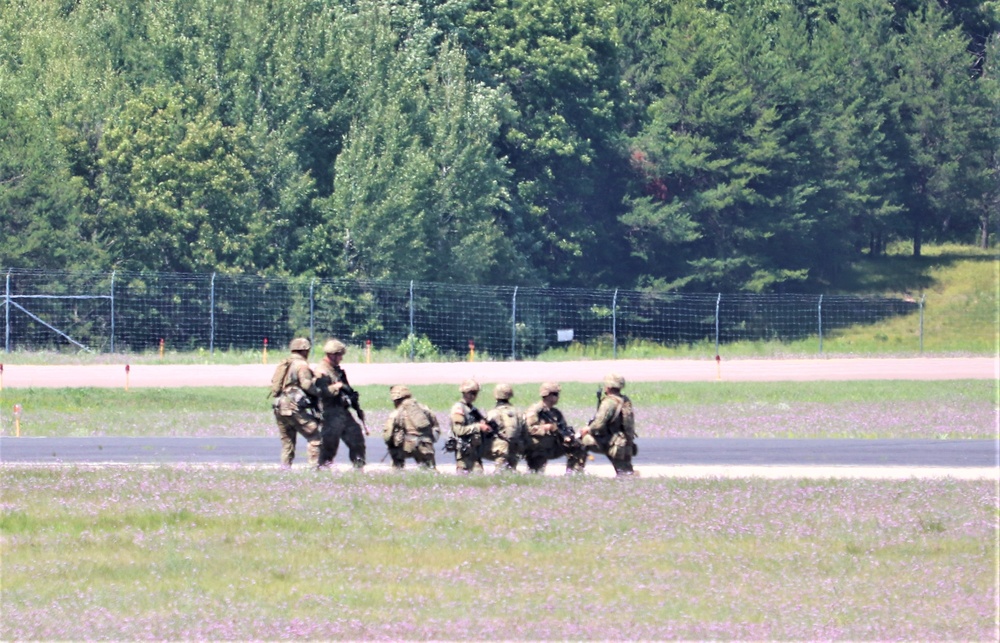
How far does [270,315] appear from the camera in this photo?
50.3m

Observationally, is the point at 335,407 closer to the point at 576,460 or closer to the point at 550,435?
the point at 550,435

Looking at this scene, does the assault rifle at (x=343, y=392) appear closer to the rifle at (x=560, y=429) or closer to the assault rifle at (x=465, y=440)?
the assault rifle at (x=465, y=440)

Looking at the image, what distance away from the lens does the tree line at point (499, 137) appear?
177ft

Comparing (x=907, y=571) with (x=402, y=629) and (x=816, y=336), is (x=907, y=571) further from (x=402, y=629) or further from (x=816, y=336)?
(x=816, y=336)

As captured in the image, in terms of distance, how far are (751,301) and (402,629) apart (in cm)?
5390

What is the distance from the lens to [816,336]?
58.4 metres

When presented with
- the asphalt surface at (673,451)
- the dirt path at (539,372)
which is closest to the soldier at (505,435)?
the asphalt surface at (673,451)

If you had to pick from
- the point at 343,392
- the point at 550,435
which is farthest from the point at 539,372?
the point at 343,392

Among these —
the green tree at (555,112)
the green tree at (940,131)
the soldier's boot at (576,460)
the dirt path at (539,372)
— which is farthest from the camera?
the green tree at (940,131)

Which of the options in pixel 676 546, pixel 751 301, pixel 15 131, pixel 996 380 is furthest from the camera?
pixel 751 301

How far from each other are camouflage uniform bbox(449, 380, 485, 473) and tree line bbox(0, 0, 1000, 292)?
36.8 meters

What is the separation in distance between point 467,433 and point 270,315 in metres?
33.4

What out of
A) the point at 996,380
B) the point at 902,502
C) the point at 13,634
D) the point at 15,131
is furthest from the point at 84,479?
the point at 15,131

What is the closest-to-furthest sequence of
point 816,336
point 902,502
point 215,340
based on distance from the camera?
point 902,502 < point 215,340 < point 816,336
